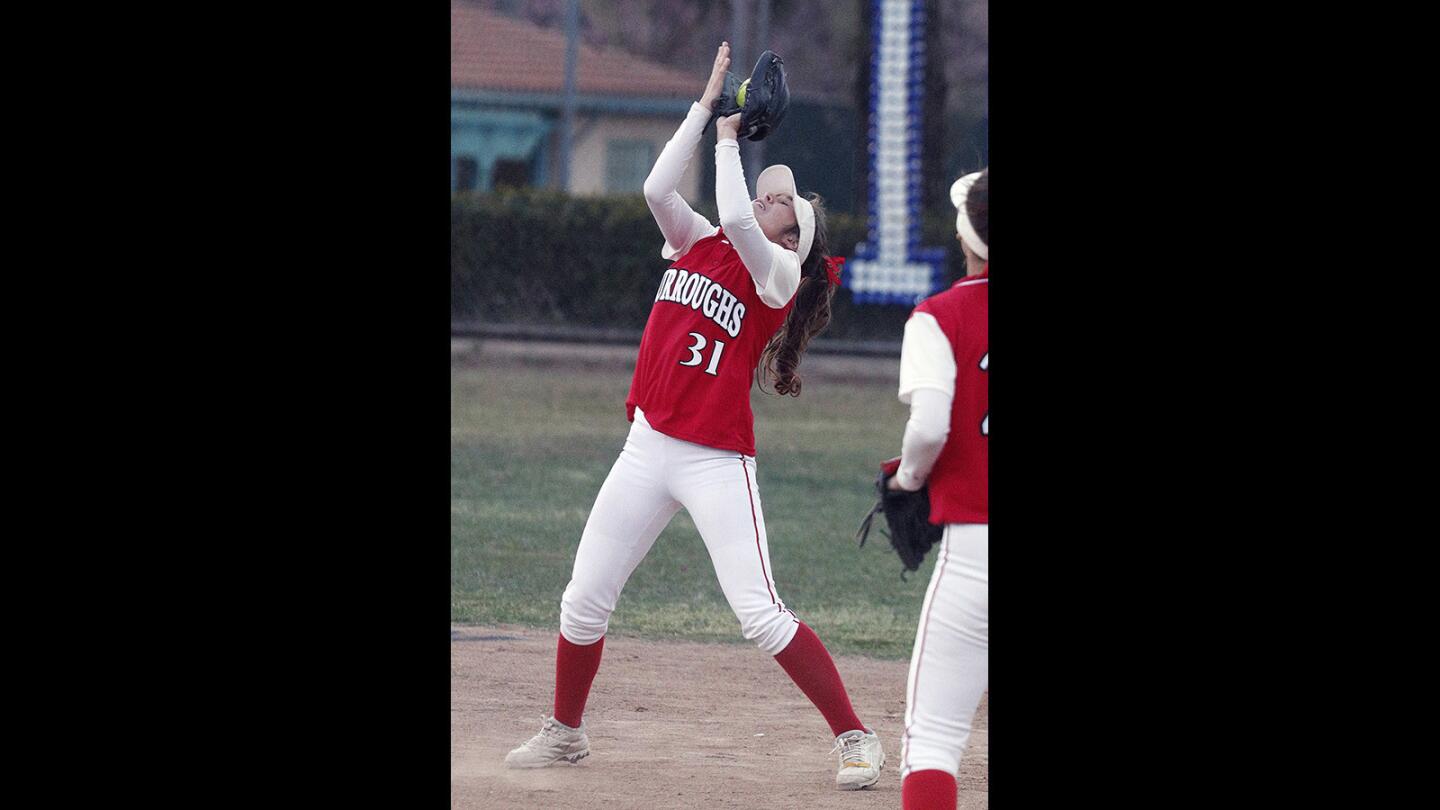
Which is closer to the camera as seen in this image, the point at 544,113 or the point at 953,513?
the point at 953,513

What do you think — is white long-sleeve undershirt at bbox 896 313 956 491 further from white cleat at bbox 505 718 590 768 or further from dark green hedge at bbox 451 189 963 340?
dark green hedge at bbox 451 189 963 340

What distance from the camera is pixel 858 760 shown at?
193 inches

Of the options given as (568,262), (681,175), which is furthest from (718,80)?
(568,262)

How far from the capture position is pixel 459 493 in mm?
10172

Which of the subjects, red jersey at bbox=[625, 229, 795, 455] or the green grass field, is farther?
the green grass field

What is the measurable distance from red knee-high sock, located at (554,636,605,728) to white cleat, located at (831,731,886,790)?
30.9 inches

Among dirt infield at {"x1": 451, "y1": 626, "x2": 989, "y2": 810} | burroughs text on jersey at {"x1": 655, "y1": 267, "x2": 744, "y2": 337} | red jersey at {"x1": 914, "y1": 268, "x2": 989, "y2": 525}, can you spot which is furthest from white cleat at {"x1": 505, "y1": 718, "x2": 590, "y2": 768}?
red jersey at {"x1": 914, "y1": 268, "x2": 989, "y2": 525}

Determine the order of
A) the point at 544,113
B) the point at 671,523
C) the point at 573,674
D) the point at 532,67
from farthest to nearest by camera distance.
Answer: the point at 532,67
the point at 544,113
the point at 671,523
the point at 573,674

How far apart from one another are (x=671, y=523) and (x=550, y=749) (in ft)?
16.0

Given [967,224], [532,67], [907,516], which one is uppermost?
[532,67]

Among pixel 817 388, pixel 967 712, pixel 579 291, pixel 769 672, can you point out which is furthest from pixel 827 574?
pixel 579 291

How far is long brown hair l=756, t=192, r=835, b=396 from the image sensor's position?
496 centimetres

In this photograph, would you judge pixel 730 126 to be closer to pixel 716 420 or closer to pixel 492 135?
pixel 716 420
